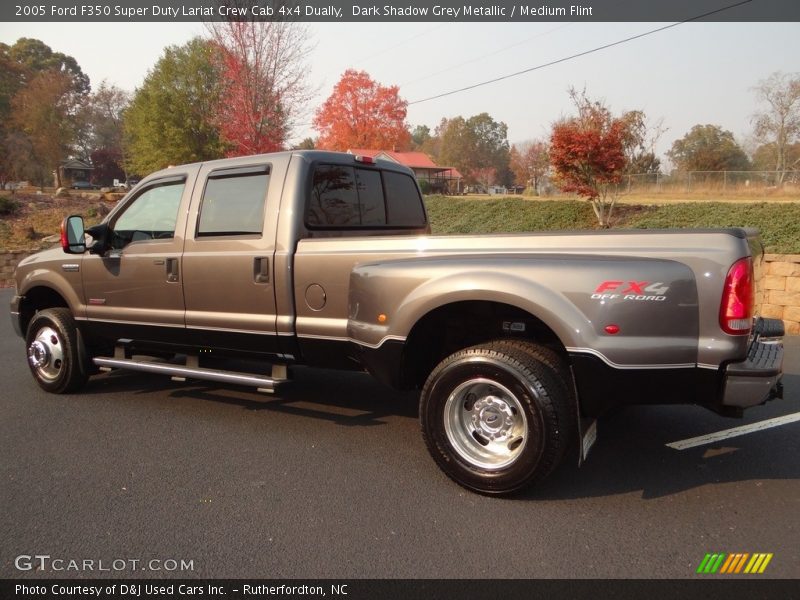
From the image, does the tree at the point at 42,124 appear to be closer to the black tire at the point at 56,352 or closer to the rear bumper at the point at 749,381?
the black tire at the point at 56,352

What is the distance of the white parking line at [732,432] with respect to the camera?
4.18 metres

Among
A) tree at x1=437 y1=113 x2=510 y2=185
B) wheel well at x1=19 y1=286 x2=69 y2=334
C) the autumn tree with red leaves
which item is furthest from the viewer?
tree at x1=437 y1=113 x2=510 y2=185

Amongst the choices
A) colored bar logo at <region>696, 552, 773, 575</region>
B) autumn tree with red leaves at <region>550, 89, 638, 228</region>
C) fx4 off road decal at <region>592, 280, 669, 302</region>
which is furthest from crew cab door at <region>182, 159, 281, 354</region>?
autumn tree with red leaves at <region>550, 89, 638, 228</region>

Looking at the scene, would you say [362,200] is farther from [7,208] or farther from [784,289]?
[7,208]

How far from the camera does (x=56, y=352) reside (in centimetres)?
543

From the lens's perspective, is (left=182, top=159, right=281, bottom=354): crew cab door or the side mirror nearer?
(left=182, top=159, right=281, bottom=354): crew cab door

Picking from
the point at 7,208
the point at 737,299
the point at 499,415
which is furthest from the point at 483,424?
the point at 7,208

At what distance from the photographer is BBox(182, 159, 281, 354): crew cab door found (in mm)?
4285

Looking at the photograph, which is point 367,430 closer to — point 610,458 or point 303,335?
point 303,335

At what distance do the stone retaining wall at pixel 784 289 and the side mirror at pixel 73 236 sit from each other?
8.15 metres

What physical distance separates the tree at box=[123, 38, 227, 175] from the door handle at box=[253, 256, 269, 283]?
35.1 meters

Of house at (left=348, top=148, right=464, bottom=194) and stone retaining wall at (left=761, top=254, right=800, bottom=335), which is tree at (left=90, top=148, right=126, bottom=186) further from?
stone retaining wall at (left=761, top=254, right=800, bottom=335)

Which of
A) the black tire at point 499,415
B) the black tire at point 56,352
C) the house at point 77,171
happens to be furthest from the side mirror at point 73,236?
the house at point 77,171

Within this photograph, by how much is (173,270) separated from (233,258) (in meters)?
0.65
